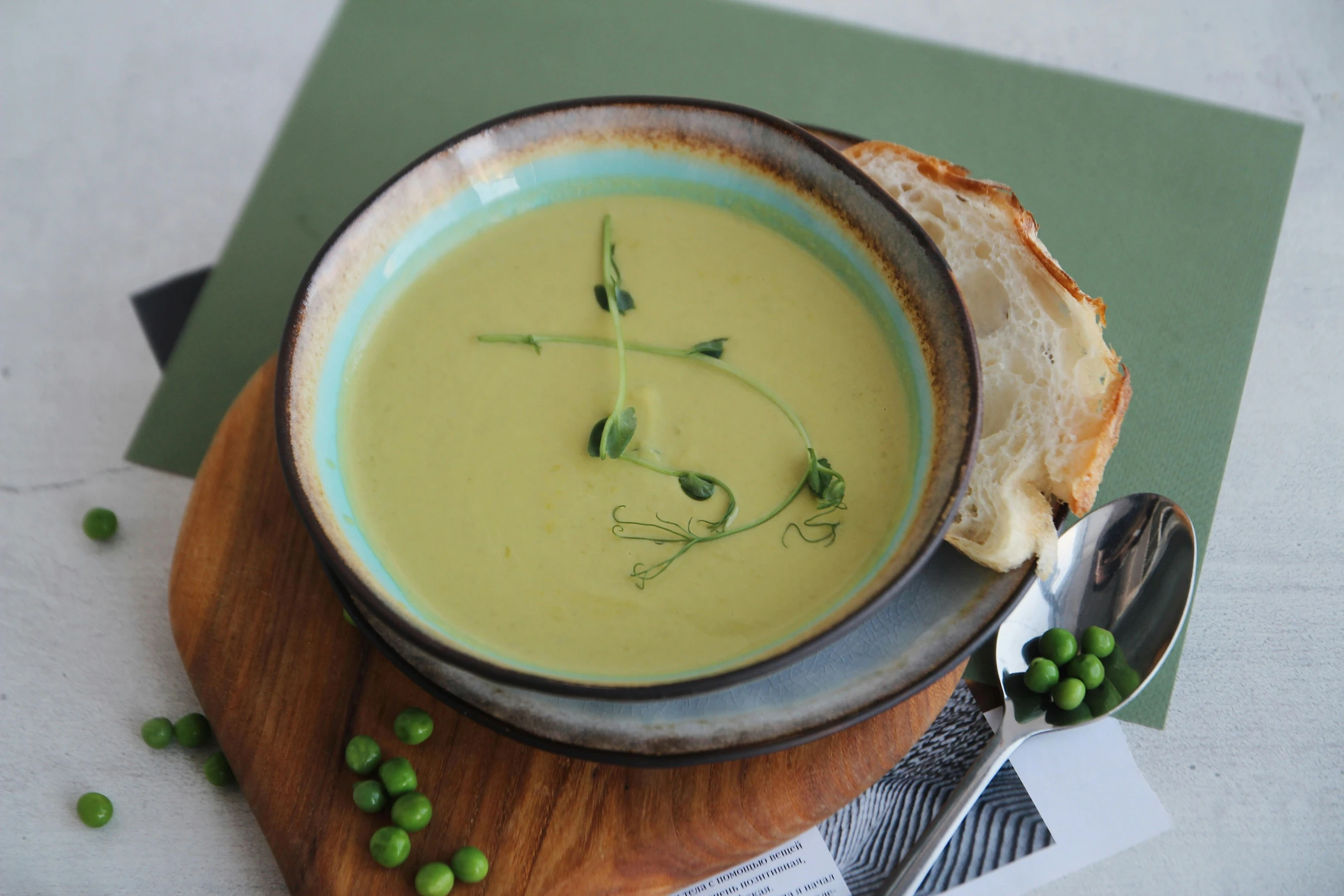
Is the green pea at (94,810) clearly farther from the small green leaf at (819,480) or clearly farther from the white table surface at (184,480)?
the small green leaf at (819,480)

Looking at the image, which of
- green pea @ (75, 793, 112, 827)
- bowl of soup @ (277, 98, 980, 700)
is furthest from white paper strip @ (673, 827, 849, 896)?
green pea @ (75, 793, 112, 827)

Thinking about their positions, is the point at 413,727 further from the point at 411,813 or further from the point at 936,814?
the point at 936,814

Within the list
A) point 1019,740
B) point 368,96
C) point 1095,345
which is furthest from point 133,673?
point 1095,345

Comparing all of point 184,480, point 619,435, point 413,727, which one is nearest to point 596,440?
point 619,435

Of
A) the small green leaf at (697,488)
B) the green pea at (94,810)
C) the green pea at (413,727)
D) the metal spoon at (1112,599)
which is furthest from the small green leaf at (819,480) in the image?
the green pea at (94,810)

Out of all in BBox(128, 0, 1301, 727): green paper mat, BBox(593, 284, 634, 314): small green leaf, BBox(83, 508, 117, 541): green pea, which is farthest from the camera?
BBox(128, 0, 1301, 727): green paper mat

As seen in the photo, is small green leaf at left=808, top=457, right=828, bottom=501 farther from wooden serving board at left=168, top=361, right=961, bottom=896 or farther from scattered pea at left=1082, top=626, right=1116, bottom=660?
scattered pea at left=1082, top=626, right=1116, bottom=660

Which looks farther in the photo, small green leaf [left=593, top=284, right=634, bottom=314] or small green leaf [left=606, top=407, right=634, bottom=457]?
small green leaf [left=593, top=284, right=634, bottom=314]
